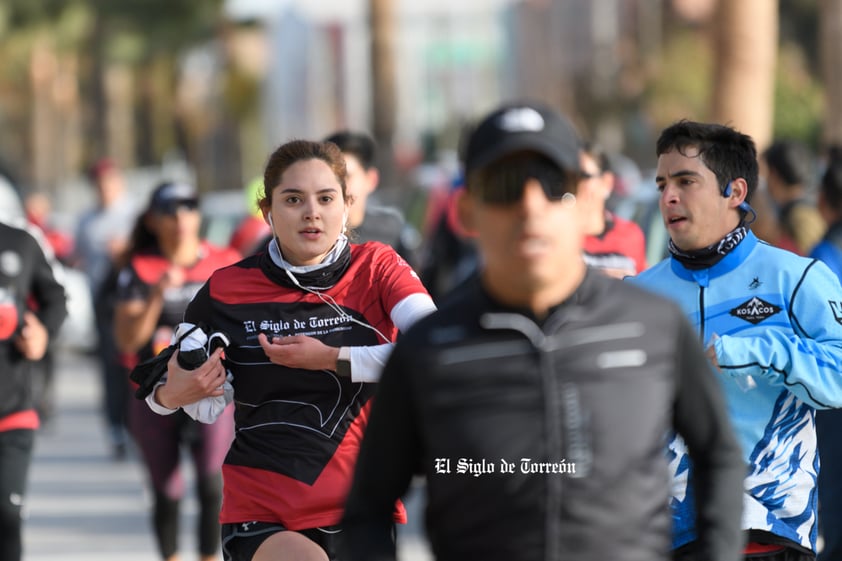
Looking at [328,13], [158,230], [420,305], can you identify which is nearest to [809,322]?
[420,305]

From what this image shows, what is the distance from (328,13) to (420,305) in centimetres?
3814

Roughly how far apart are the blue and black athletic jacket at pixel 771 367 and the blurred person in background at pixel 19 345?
11.4 ft

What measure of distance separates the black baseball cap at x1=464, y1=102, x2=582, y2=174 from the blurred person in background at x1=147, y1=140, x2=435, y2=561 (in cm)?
190

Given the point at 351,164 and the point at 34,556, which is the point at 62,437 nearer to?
the point at 34,556

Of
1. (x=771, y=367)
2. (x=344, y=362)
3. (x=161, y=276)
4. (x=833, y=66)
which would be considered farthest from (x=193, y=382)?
(x=833, y=66)

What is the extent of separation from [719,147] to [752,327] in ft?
1.85

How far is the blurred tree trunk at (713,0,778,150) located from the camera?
49.1 ft

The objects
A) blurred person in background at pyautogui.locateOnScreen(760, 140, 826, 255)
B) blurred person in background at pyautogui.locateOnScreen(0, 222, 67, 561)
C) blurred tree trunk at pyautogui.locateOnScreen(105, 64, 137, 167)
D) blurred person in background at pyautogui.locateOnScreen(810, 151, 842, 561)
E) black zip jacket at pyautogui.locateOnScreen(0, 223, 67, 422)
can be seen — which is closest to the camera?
blurred person in background at pyautogui.locateOnScreen(810, 151, 842, 561)

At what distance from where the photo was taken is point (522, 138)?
10.6 ft

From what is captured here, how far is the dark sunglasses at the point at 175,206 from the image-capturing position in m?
9.08

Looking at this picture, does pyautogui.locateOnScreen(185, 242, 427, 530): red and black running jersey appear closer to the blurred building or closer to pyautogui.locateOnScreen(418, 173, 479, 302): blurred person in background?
pyautogui.locateOnScreen(418, 173, 479, 302): blurred person in background

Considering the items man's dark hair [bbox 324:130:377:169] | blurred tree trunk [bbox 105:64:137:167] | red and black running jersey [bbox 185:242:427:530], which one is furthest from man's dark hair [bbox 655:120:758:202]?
blurred tree trunk [bbox 105:64:137:167]

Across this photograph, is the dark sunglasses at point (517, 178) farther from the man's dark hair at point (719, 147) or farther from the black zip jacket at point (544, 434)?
the man's dark hair at point (719, 147)

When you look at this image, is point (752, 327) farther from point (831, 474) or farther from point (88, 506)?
point (88, 506)
